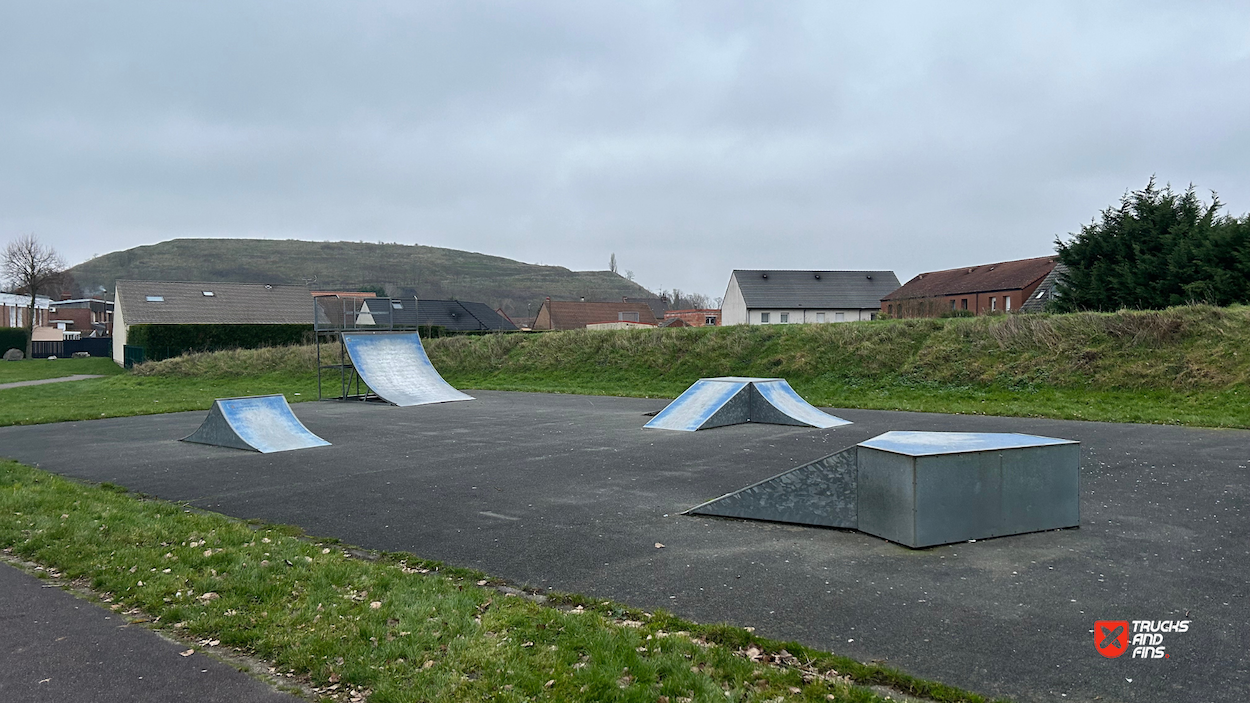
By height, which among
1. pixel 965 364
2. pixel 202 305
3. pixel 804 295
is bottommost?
pixel 965 364

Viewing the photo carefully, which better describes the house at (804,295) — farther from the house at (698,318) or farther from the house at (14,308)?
the house at (14,308)

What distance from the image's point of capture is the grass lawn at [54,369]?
31562 mm

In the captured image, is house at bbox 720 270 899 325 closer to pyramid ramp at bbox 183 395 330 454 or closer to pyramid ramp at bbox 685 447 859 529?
pyramid ramp at bbox 183 395 330 454

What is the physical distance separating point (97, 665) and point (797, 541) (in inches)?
173

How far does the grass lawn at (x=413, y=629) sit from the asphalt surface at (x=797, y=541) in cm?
32

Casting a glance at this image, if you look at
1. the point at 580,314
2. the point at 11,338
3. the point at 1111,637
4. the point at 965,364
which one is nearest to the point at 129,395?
the point at 965,364

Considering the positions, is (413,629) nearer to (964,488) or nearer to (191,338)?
(964,488)

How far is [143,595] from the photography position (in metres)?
4.56

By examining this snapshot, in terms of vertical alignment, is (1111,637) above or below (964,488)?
below

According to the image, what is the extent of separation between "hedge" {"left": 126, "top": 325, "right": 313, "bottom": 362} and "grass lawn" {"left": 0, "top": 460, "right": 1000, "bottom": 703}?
3097cm

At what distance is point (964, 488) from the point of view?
18.4 ft

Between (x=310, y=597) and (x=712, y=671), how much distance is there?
2.50m

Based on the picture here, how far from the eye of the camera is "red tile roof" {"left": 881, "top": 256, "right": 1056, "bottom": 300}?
4498 cm

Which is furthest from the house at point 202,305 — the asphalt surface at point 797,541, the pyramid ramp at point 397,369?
the asphalt surface at point 797,541
